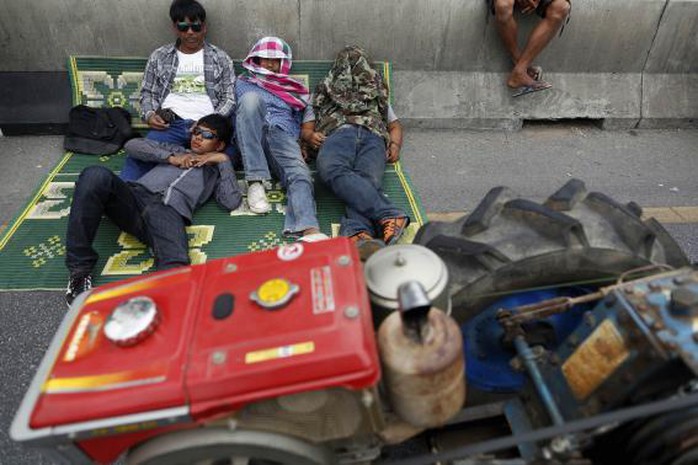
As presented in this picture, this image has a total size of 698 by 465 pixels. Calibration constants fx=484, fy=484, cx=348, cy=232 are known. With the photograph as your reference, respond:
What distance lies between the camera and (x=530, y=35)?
4312 millimetres

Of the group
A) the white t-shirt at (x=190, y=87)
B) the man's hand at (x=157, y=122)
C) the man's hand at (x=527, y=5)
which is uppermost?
the man's hand at (x=527, y=5)

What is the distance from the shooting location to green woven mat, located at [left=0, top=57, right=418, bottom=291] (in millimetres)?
2961

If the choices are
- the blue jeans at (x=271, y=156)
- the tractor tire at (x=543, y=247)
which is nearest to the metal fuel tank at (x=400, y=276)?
the tractor tire at (x=543, y=247)

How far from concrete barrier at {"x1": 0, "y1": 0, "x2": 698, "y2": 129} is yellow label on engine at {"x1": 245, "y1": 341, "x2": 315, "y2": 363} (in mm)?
3575

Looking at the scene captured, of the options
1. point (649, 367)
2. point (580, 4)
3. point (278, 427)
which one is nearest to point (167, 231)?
point (278, 427)

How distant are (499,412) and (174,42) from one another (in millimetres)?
4025

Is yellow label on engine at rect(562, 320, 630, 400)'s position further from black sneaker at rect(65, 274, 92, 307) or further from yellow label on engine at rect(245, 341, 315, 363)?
black sneaker at rect(65, 274, 92, 307)

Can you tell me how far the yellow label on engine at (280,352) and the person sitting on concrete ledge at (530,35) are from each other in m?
3.79

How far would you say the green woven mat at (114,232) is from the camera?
296cm

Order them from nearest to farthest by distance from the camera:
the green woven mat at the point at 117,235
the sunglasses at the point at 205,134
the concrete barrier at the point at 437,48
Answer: the green woven mat at the point at 117,235 < the sunglasses at the point at 205,134 < the concrete barrier at the point at 437,48

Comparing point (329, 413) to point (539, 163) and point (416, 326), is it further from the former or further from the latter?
point (539, 163)

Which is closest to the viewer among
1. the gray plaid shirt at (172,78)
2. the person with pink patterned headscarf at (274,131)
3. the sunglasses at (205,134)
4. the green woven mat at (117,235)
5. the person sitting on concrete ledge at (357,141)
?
the green woven mat at (117,235)

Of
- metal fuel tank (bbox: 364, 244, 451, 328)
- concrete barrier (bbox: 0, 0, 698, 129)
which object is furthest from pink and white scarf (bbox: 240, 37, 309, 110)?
metal fuel tank (bbox: 364, 244, 451, 328)

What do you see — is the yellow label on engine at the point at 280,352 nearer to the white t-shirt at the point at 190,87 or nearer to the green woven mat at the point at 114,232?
the green woven mat at the point at 114,232
